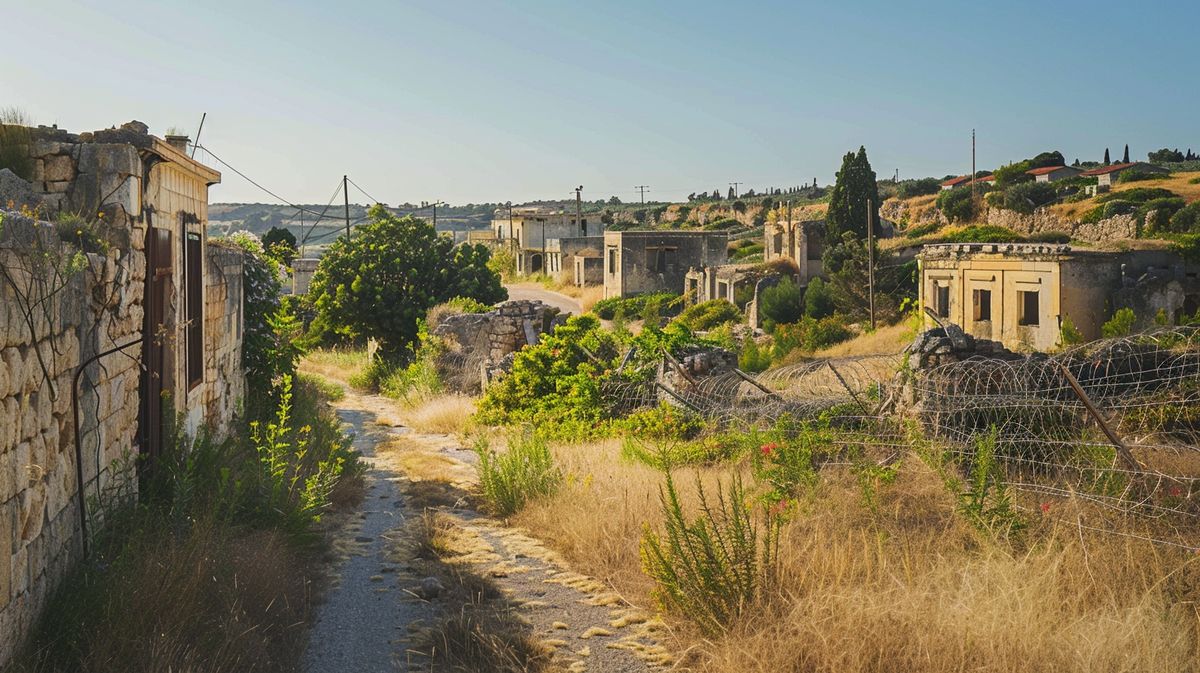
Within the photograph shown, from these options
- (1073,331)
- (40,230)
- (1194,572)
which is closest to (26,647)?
(40,230)

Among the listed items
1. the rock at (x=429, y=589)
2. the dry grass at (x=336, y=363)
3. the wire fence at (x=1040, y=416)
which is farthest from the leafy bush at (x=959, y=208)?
the rock at (x=429, y=589)

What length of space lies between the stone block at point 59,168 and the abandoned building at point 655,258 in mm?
40901

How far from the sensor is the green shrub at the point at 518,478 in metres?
9.20

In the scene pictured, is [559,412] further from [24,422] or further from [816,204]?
[816,204]

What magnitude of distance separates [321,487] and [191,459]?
1.36 m

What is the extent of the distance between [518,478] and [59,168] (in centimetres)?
459

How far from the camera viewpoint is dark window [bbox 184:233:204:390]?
870cm

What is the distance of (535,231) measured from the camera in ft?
243

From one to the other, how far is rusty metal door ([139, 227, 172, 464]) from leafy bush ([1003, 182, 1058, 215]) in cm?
5414

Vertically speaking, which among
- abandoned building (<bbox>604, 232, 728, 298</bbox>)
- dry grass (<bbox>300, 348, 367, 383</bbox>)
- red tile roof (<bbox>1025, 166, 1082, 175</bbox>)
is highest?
red tile roof (<bbox>1025, 166, 1082, 175</bbox>)

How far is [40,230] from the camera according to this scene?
4.64 metres

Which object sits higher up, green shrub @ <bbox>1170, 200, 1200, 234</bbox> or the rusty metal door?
green shrub @ <bbox>1170, 200, 1200, 234</bbox>

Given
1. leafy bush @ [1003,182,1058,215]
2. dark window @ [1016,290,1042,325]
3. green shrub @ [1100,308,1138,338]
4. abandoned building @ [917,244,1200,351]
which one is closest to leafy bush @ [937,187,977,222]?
leafy bush @ [1003,182,1058,215]

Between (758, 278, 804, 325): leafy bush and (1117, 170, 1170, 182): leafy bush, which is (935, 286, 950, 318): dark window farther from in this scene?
(1117, 170, 1170, 182): leafy bush
